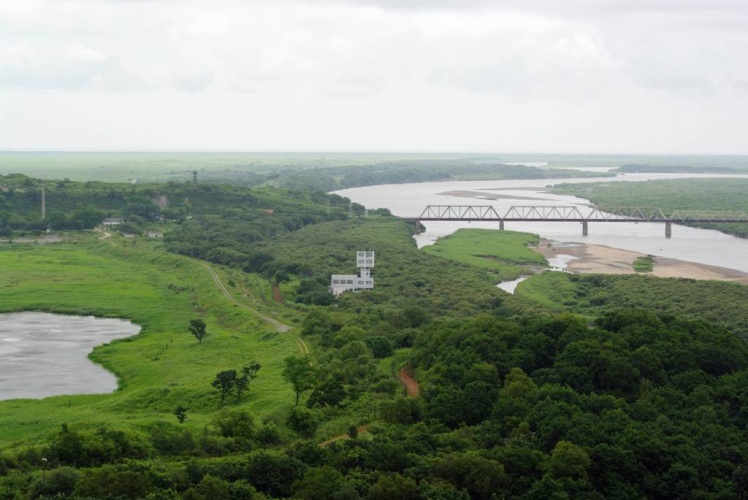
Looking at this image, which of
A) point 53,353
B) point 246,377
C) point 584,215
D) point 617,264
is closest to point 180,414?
point 246,377

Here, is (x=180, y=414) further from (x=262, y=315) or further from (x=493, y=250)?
(x=493, y=250)

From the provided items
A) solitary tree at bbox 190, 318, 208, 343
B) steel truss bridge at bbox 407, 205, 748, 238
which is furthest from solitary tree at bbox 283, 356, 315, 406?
steel truss bridge at bbox 407, 205, 748, 238

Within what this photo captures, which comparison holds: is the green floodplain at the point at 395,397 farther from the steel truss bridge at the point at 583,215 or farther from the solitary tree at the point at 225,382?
the steel truss bridge at the point at 583,215

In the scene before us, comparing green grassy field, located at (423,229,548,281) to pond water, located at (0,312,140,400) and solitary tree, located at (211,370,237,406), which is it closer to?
pond water, located at (0,312,140,400)

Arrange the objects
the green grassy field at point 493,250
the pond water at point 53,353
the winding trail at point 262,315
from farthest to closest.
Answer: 1. the green grassy field at point 493,250
2. the winding trail at point 262,315
3. the pond water at point 53,353

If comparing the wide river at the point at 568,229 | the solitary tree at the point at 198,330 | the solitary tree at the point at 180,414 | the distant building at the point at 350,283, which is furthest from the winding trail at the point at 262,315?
the wide river at the point at 568,229

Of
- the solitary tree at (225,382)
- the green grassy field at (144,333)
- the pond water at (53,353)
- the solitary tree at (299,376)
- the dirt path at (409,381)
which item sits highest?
the solitary tree at (299,376)
